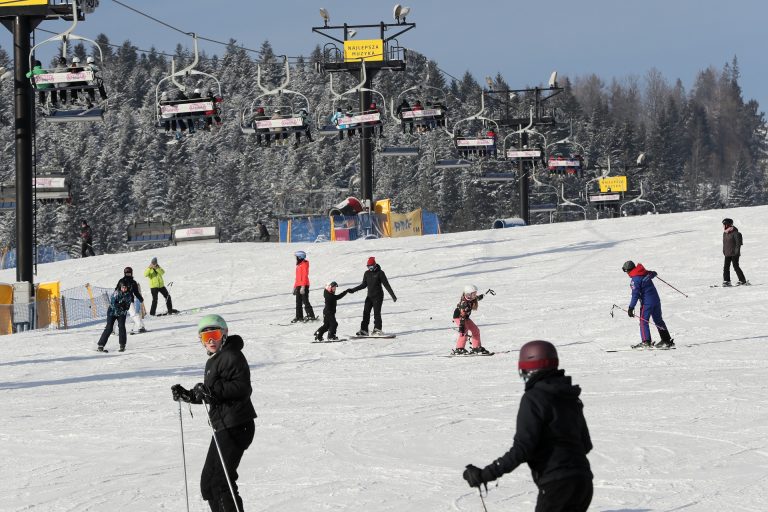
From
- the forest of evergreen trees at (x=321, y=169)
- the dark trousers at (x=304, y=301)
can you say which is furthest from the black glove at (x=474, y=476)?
the forest of evergreen trees at (x=321, y=169)

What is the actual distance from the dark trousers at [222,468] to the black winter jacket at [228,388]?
56 mm

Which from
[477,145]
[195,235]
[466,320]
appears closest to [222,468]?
[466,320]

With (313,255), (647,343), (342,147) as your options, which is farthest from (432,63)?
(647,343)

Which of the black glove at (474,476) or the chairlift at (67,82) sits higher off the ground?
the chairlift at (67,82)

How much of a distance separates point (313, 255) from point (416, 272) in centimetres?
554

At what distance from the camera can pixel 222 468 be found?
19.9 feet

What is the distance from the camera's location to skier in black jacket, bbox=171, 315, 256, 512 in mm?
6027

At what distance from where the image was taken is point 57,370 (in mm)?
16562

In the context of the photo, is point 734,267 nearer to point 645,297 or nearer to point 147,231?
point 645,297

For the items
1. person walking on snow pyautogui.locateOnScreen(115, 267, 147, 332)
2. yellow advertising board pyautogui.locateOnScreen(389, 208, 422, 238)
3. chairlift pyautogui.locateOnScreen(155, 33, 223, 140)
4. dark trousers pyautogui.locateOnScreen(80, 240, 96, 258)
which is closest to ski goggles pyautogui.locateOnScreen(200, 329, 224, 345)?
person walking on snow pyautogui.locateOnScreen(115, 267, 147, 332)

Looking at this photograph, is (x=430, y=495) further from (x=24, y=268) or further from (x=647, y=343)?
(x=24, y=268)

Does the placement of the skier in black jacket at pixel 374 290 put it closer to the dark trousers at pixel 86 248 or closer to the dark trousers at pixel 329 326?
the dark trousers at pixel 329 326

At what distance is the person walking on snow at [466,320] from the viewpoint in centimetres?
1608

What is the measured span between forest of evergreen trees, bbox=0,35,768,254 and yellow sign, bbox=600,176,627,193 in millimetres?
5469
